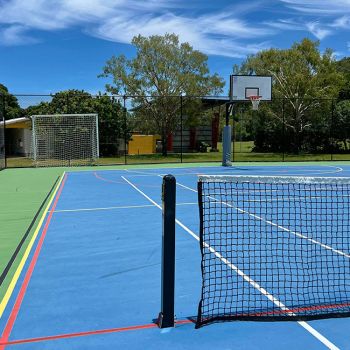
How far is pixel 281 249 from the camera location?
711 cm

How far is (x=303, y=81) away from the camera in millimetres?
35531

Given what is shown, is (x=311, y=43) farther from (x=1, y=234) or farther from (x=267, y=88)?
(x=1, y=234)

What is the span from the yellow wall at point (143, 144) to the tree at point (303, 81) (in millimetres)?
12169

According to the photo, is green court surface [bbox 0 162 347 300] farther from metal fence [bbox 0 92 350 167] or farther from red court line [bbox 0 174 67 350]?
metal fence [bbox 0 92 350 167]

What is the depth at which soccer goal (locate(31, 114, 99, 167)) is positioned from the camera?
2822cm

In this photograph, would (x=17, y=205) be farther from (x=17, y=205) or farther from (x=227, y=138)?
(x=227, y=138)

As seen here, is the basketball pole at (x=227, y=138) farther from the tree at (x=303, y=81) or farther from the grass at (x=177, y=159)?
the tree at (x=303, y=81)

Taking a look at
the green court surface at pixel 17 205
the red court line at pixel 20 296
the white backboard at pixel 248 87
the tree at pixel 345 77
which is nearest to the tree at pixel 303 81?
the tree at pixel 345 77

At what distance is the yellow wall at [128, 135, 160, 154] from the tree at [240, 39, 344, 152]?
39.9ft

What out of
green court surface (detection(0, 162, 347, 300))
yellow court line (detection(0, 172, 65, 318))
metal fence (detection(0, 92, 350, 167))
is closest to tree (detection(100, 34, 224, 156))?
metal fence (detection(0, 92, 350, 167))

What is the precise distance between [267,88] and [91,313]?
2304 cm

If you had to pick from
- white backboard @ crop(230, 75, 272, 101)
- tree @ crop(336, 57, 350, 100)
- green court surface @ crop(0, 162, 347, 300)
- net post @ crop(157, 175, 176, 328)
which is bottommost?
green court surface @ crop(0, 162, 347, 300)

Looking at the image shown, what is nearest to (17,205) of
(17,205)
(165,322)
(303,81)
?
(17,205)

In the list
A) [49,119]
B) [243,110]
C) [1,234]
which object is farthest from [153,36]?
[1,234]
